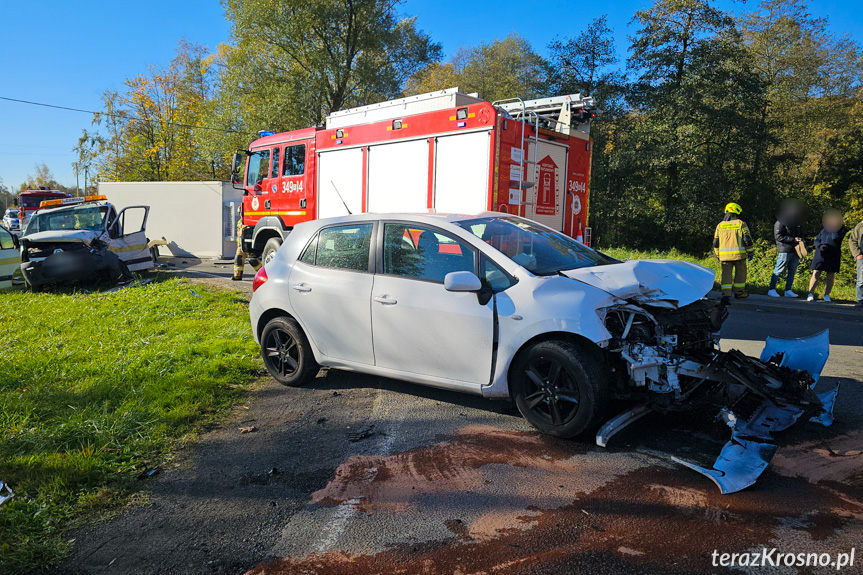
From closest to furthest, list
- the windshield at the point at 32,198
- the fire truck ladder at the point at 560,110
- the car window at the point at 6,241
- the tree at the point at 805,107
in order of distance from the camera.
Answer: the fire truck ladder at the point at 560,110 < the car window at the point at 6,241 < the tree at the point at 805,107 < the windshield at the point at 32,198

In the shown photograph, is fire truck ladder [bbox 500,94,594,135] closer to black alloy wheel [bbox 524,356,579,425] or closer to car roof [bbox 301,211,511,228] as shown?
car roof [bbox 301,211,511,228]

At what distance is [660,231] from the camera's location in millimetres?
25422

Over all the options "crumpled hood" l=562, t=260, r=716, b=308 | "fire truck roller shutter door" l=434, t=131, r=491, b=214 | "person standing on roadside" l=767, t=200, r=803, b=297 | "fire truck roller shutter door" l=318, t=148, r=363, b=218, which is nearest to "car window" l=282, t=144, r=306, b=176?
"fire truck roller shutter door" l=318, t=148, r=363, b=218

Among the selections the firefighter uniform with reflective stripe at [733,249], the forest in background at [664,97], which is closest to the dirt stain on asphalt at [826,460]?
the firefighter uniform with reflective stripe at [733,249]

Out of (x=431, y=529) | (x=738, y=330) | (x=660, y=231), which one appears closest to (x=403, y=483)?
(x=431, y=529)

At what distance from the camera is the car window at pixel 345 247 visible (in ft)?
16.3

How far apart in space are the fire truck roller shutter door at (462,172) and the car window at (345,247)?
3083 millimetres

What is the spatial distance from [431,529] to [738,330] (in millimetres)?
6789

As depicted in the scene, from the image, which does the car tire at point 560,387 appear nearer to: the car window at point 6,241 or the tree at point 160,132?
the car window at point 6,241

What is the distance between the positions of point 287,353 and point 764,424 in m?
3.90

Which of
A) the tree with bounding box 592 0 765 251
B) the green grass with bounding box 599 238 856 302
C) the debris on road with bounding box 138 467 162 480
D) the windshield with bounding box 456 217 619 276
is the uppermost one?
the tree with bounding box 592 0 765 251

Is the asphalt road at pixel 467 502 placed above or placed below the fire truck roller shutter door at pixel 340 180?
below

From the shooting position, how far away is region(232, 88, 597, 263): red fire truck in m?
8.23

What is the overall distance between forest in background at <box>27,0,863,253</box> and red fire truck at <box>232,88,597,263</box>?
48.1 ft
